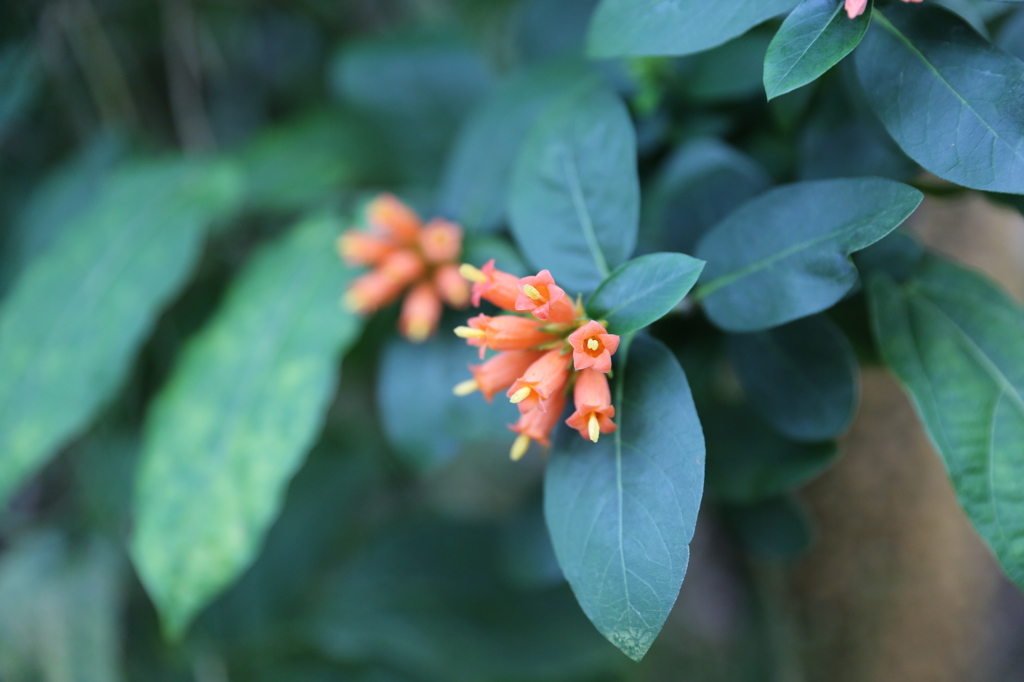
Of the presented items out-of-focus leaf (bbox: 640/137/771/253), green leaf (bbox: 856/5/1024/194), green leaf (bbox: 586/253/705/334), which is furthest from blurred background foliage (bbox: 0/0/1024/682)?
green leaf (bbox: 586/253/705/334)

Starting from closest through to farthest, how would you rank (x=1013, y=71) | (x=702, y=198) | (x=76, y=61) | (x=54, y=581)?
(x=1013, y=71) < (x=702, y=198) < (x=54, y=581) < (x=76, y=61)

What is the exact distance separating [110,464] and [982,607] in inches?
67.0

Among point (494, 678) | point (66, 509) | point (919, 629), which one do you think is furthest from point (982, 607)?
point (66, 509)

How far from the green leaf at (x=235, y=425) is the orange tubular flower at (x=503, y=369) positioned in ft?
1.21

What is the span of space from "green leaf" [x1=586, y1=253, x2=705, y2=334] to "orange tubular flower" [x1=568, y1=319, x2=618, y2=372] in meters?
0.02

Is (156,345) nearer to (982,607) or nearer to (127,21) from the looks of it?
(127,21)

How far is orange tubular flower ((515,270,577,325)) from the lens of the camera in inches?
20.8

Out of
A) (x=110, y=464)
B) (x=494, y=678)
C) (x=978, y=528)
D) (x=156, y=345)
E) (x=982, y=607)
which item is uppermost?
(x=978, y=528)

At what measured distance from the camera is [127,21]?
1.50 m

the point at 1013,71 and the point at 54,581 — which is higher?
the point at 1013,71

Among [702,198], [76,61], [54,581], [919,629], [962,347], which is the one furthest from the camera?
[76,61]

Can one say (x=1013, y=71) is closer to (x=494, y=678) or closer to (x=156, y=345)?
(x=494, y=678)

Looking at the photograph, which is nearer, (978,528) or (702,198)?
(978,528)

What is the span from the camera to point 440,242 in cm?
92
